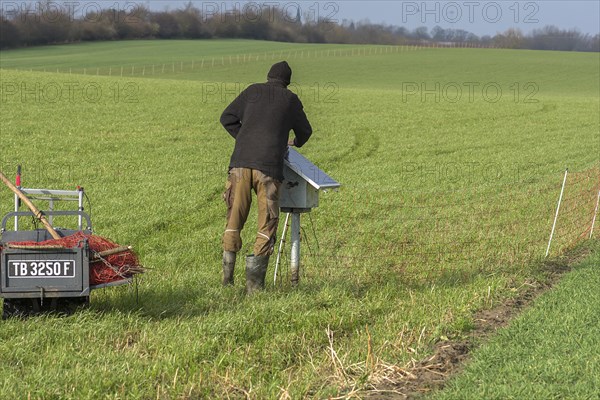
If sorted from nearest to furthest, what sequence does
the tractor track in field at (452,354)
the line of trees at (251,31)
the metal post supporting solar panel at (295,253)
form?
1. the tractor track in field at (452,354)
2. the metal post supporting solar panel at (295,253)
3. the line of trees at (251,31)

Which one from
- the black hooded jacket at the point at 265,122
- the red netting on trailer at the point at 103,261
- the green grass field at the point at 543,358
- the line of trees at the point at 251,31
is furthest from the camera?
the line of trees at the point at 251,31

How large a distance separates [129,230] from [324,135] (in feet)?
51.7

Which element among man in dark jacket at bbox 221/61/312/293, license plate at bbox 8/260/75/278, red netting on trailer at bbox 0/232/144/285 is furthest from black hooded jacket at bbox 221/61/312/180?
license plate at bbox 8/260/75/278

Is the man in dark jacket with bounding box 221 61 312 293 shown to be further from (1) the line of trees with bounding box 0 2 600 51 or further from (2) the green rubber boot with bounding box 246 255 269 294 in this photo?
(1) the line of trees with bounding box 0 2 600 51

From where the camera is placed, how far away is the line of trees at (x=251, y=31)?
9931cm

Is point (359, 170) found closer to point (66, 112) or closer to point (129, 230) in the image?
point (129, 230)

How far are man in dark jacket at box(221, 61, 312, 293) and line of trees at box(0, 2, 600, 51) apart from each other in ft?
300

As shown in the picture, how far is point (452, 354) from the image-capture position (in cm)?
636

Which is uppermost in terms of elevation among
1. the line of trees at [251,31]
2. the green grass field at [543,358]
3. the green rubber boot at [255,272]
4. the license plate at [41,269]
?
the line of trees at [251,31]

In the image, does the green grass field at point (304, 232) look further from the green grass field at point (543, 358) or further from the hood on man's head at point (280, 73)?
the hood on man's head at point (280, 73)

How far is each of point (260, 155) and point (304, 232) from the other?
1.73 m

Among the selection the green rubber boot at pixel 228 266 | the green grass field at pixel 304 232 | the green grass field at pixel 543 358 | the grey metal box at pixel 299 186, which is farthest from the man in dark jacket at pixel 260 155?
the green grass field at pixel 543 358

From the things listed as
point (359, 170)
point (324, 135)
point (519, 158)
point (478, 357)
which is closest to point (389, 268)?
point (478, 357)

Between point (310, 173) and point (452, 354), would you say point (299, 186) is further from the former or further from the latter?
point (452, 354)
